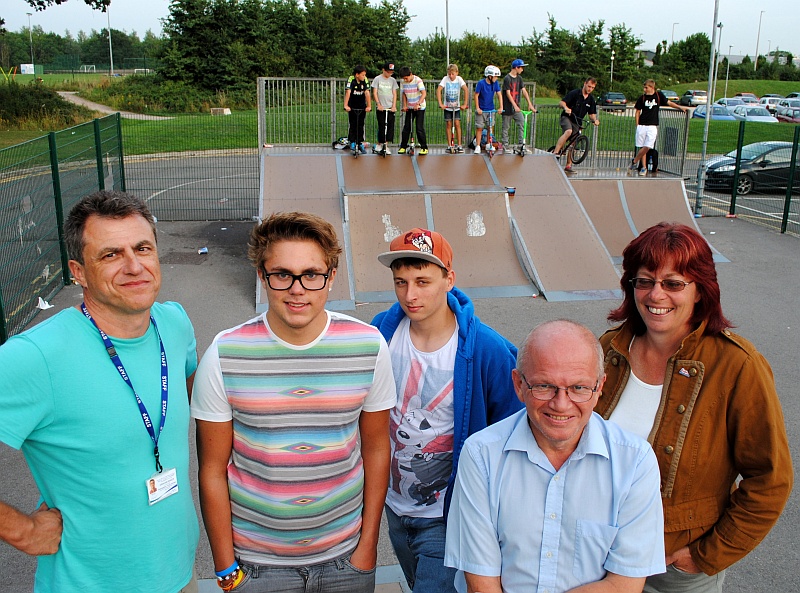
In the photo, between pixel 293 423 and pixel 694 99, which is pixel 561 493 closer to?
pixel 293 423

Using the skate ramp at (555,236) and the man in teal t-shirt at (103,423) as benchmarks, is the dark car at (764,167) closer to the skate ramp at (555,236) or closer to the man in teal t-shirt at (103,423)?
the skate ramp at (555,236)

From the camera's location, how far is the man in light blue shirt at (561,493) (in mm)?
2086

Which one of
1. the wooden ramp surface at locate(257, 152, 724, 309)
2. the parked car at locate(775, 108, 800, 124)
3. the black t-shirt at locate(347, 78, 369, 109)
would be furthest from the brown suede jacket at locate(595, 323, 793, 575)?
the parked car at locate(775, 108, 800, 124)

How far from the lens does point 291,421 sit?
7.84 ft

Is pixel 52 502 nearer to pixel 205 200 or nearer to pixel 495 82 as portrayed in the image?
pixel 495 82

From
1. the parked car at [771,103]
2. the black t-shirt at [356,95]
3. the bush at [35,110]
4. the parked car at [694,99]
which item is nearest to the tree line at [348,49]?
the bush at [35,110]

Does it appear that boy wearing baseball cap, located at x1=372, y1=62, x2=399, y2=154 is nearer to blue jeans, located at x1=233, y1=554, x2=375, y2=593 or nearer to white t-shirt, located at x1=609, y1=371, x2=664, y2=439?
white t-shirt, located at x1=609, y1=371, x2=664, y2=439

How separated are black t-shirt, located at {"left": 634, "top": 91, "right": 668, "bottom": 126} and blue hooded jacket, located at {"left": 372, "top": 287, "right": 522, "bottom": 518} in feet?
43.6

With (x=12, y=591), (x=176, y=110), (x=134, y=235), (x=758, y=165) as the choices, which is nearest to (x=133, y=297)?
(x=134, y=235)

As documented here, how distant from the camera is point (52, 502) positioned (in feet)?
7.39

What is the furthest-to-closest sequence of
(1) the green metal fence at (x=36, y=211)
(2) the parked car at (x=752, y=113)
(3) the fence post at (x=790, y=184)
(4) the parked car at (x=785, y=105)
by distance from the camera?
(4) the parked car at (x=785, y=105)
(2) the parked car at (x=752, y=113)
(3) the fence post at (x=790, y=184)
(1) the green metal fence at (x=36, y=211)

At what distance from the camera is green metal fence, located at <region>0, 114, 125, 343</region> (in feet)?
26.5

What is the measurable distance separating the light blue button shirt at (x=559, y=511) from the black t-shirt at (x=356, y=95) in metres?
11.5

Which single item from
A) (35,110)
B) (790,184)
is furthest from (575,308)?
(35,110)
